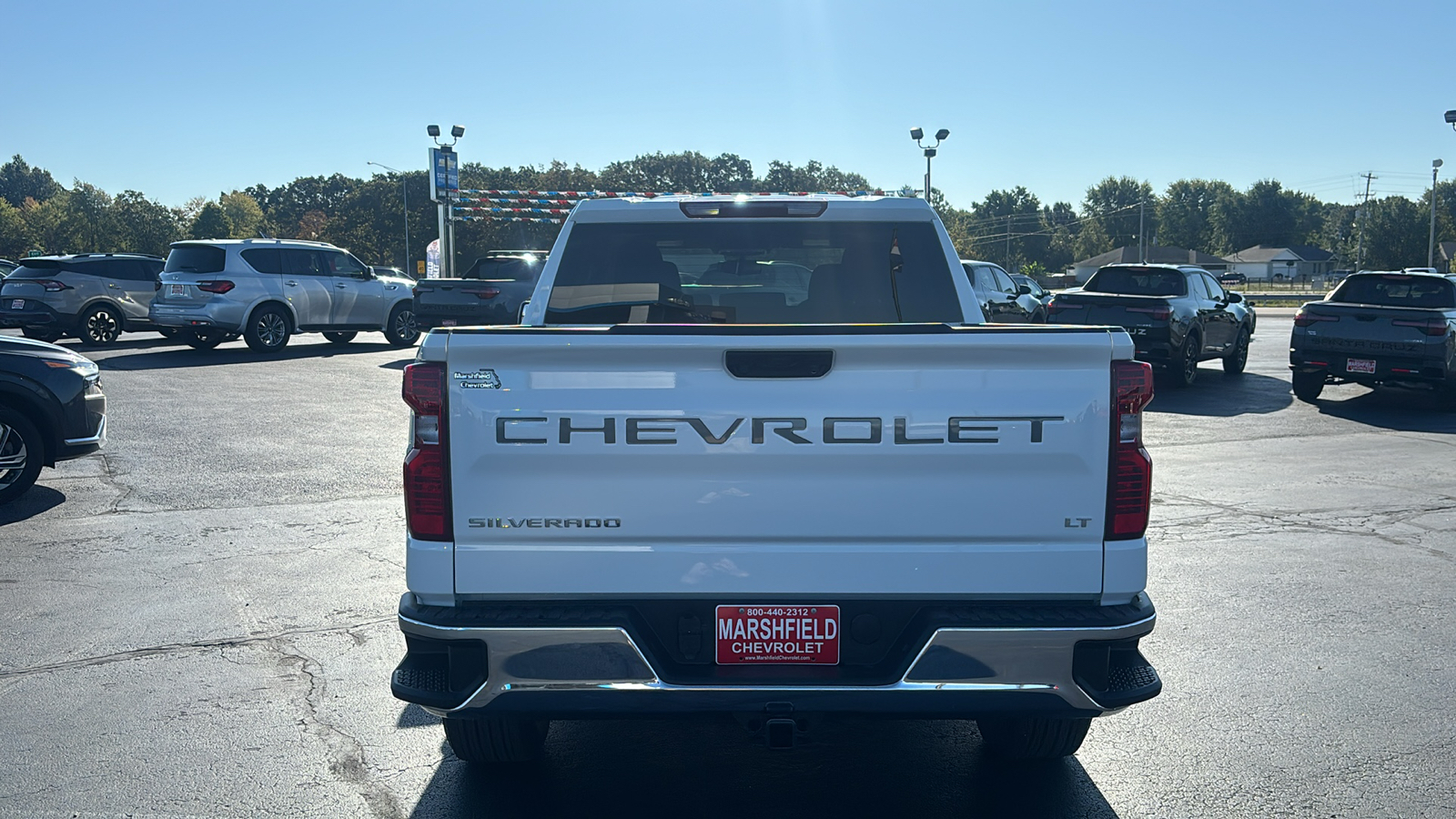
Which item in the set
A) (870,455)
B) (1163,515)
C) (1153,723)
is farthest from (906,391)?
(1163,515)

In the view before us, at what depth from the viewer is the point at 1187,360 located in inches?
630

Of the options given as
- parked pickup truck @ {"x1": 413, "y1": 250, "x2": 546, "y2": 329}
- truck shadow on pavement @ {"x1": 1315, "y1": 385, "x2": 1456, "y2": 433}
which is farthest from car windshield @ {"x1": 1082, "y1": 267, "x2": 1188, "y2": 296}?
parked pickup truck @ {"x1": 413, "y1": 250, "x2": 546, "y2": 329}

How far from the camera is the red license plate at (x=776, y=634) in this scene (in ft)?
10.1

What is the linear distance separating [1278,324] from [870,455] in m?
37.4

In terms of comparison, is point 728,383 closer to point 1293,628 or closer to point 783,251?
point 783,251

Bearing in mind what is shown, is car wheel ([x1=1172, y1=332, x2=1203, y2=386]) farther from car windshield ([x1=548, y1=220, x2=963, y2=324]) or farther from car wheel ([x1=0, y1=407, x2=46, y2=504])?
car wheel ([x1=0, y1=407, x2=46, y2=504])

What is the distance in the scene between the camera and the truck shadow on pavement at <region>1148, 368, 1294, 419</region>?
46.5 feet

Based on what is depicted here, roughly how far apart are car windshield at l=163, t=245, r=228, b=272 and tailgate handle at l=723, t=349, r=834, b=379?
18.4 metres

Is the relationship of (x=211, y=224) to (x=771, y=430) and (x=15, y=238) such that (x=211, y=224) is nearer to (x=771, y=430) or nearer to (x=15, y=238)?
(x=15, y=238)

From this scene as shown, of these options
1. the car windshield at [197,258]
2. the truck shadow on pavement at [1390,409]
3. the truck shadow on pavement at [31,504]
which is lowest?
the truck shadow on pavement at [1390,409]

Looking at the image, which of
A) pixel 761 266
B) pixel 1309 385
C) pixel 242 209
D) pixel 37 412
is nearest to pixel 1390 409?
pixel 1309 385

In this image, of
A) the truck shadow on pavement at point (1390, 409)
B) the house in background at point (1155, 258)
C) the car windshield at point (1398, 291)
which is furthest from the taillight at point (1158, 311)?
the house in background at point (1155, 258)

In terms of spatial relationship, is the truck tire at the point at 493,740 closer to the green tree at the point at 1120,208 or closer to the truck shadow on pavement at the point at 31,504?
the truck shadow on pavement at the point at 31,504

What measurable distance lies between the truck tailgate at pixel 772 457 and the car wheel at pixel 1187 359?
13.7 metres
